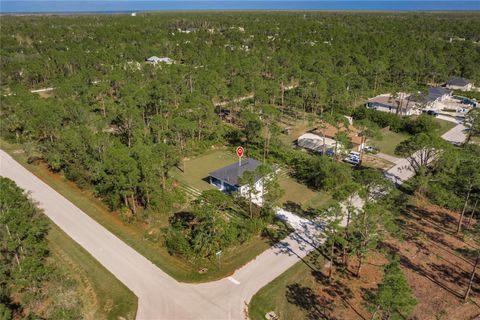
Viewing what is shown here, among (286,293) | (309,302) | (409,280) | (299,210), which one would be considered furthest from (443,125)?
(286,293)

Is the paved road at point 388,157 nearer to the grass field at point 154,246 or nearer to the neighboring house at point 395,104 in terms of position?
the neighboring house at point 395,104

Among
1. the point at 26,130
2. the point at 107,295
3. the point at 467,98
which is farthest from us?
the point at 467,98

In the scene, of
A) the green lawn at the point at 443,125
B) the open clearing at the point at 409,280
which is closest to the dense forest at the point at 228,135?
the open clearing at the point at 409,280

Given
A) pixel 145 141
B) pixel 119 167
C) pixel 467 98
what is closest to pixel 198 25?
pixel 467 98

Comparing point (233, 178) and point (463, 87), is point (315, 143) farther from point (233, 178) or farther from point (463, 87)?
point (463, 87)

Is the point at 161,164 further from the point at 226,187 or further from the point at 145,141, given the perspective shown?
the point at 145,141

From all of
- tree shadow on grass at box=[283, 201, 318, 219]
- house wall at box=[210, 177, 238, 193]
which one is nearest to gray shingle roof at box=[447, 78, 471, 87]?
tree shadow on grass at box=[283, 201, 318, 219]
